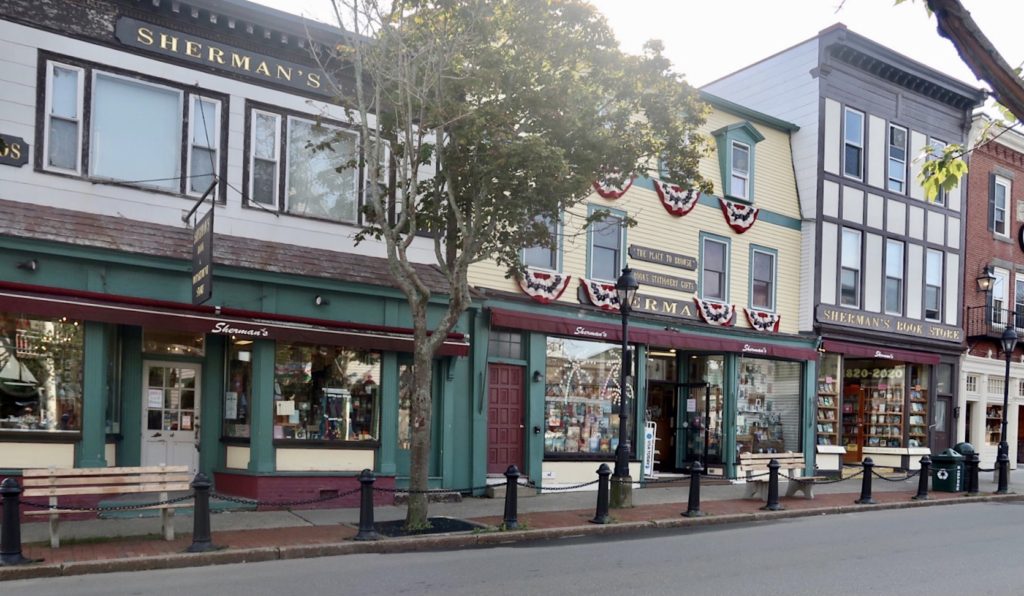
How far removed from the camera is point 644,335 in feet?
63.1

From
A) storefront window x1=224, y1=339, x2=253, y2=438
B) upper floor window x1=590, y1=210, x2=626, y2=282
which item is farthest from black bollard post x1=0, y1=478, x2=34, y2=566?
upper floor window x1=590, y1=210, x2=626, y2=282

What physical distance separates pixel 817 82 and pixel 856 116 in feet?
5.72

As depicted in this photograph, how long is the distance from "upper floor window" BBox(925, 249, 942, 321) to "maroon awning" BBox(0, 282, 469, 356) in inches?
631

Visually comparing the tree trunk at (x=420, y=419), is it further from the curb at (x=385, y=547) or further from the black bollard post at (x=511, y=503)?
the black bollard post at (x=511, y=503)

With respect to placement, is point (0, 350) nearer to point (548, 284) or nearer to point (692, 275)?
point (548, 284)

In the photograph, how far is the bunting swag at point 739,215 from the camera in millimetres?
21359

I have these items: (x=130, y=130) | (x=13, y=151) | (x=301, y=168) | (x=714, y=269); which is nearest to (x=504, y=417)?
(x=301, y=168)

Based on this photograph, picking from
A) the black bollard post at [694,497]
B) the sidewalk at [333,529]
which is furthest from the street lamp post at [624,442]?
the black bollard post at [694,497]

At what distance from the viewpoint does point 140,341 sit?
13.6m

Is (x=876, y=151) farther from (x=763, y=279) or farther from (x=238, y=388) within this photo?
(x=238, y=388)

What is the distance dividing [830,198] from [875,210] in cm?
192

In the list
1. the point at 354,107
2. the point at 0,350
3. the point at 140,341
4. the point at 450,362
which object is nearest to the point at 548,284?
the point at 450,362

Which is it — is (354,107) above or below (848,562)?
above

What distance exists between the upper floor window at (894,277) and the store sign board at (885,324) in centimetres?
39
